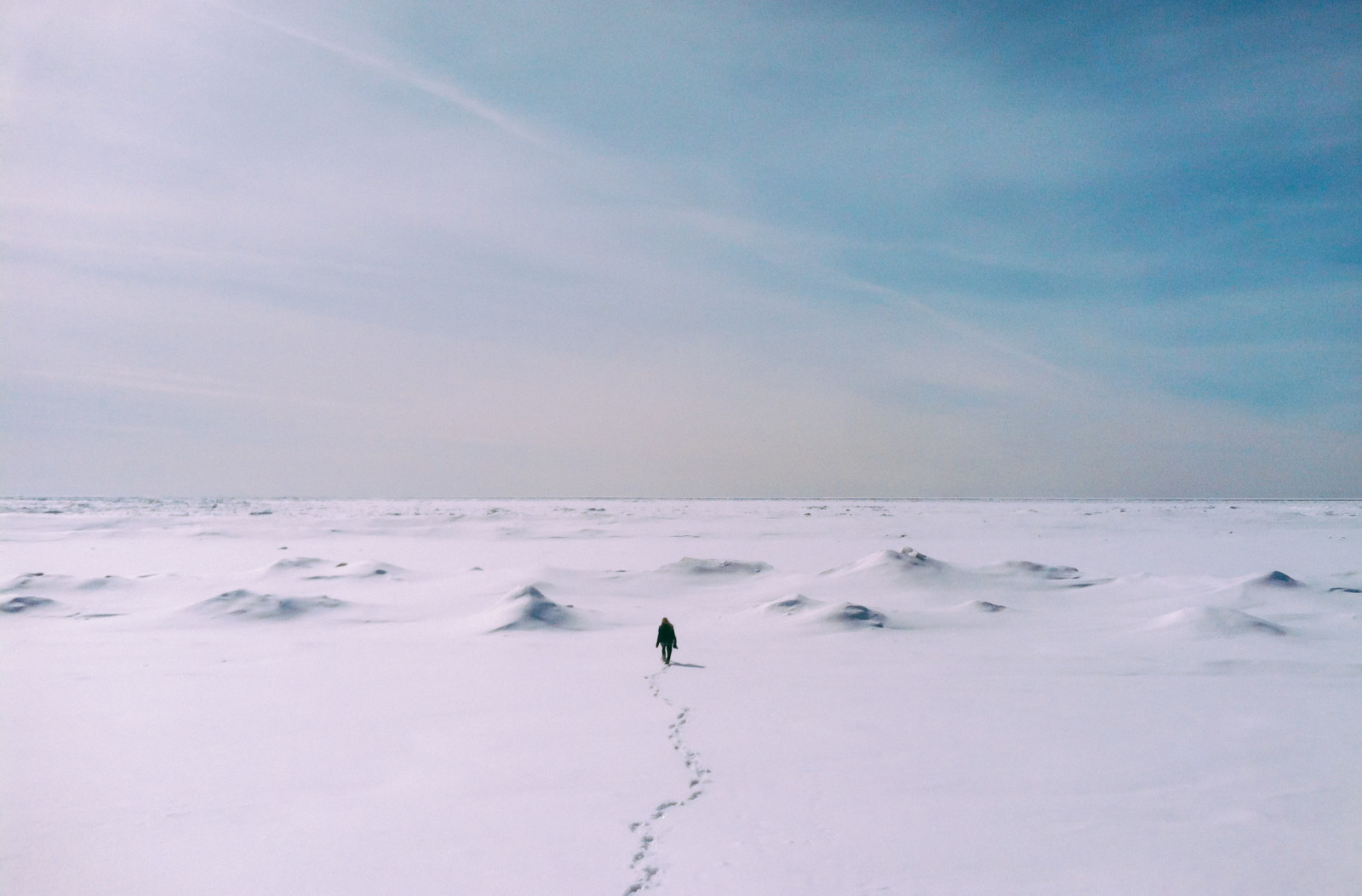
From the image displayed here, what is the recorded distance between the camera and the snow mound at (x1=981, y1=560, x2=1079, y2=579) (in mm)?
34531

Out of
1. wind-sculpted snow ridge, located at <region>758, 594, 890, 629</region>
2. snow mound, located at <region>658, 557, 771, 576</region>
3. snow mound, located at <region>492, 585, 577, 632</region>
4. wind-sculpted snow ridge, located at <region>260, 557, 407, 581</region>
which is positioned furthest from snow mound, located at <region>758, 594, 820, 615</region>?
wind-sculpted snow ridge, located at <region>260, 557, 407, 581</region>

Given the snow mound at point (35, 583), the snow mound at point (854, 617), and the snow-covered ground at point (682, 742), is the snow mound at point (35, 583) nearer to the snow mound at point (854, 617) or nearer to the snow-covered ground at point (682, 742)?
the snow-covered ground at point (682, 742)

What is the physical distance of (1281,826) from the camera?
30.6ft

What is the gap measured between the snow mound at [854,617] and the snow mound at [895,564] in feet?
32.3

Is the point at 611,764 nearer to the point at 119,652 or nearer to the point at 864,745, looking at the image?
the point at 864,745

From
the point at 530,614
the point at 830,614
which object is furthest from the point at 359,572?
the point at 830,614

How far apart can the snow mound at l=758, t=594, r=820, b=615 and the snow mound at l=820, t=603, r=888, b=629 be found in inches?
49.3

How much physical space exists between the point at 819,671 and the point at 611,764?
315 inches

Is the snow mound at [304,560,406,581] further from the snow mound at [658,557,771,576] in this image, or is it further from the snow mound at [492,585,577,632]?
the snow mound at [658,557,771,576]

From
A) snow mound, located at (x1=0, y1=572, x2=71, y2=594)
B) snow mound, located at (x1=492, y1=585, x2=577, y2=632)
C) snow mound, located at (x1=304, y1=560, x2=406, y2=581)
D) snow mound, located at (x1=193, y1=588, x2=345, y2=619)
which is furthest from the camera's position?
snow mound, located at (x1=304, y1=560, x2=406, y2=581)

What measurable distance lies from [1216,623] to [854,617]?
33.8 ft

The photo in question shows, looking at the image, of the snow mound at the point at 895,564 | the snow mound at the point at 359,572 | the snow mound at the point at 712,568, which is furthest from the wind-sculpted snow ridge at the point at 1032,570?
the snow mound at the point at 359,572

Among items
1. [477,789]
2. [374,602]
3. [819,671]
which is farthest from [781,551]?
[477,789]

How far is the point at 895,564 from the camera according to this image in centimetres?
3431
